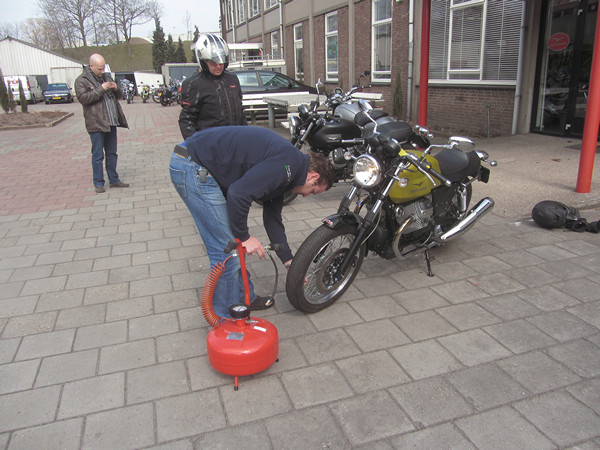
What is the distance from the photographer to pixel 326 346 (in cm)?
298

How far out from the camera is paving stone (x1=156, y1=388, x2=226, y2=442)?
90.4 inches

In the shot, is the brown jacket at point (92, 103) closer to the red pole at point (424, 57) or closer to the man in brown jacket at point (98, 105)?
the man in brown jacket at point (98, 105)

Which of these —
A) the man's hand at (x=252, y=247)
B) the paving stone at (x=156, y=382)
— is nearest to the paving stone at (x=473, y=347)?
the man's hand at (x=252, y=247)

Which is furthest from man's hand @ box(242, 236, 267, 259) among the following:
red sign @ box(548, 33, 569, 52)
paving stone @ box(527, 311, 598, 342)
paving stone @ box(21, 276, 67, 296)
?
red sign @ box(548, 33, 569, 52)

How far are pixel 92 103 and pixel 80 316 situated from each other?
4038 mm

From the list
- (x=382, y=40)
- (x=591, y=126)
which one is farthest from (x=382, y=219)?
(x=382, y=40)

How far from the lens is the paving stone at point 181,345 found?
291 cm

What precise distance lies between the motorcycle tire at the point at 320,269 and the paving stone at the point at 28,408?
1.47 m

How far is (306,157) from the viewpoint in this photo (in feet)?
8.78

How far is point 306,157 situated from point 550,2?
8.98 m

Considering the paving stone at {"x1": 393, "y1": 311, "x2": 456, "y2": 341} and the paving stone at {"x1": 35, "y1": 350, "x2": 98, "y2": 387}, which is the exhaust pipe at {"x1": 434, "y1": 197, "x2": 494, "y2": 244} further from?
the paving stone at {"x1": 35, "y1": 350, "x2": 98, "y2": 387}

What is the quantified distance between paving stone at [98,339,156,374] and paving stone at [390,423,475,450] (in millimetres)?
1508

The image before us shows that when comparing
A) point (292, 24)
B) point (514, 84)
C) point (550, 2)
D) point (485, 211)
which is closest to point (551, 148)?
point (514, 84)

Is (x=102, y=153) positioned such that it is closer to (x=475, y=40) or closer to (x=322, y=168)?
(x=322, y=168)
